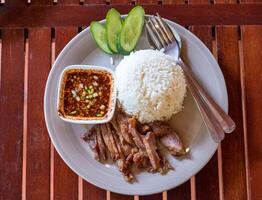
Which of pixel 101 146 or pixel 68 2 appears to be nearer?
pixel 101 146

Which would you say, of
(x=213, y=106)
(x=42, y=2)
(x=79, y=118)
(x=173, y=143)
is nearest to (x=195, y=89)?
(x=213, y=106)

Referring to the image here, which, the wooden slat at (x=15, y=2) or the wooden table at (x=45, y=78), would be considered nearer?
the wooden table at (x=45, y=78)

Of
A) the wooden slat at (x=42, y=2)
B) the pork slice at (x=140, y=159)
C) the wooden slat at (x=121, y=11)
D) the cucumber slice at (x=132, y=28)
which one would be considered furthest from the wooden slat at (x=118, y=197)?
the wooden slat at (x=42, y=2)

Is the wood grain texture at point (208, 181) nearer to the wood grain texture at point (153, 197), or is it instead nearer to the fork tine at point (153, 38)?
the wood grain texture at point (153, 197)

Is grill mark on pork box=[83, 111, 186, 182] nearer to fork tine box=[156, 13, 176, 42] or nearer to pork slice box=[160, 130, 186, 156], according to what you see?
pork slice box=[160, 130, 186, 156]

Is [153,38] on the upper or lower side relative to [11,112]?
upper

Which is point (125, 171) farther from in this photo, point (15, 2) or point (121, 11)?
point (15, 2)
